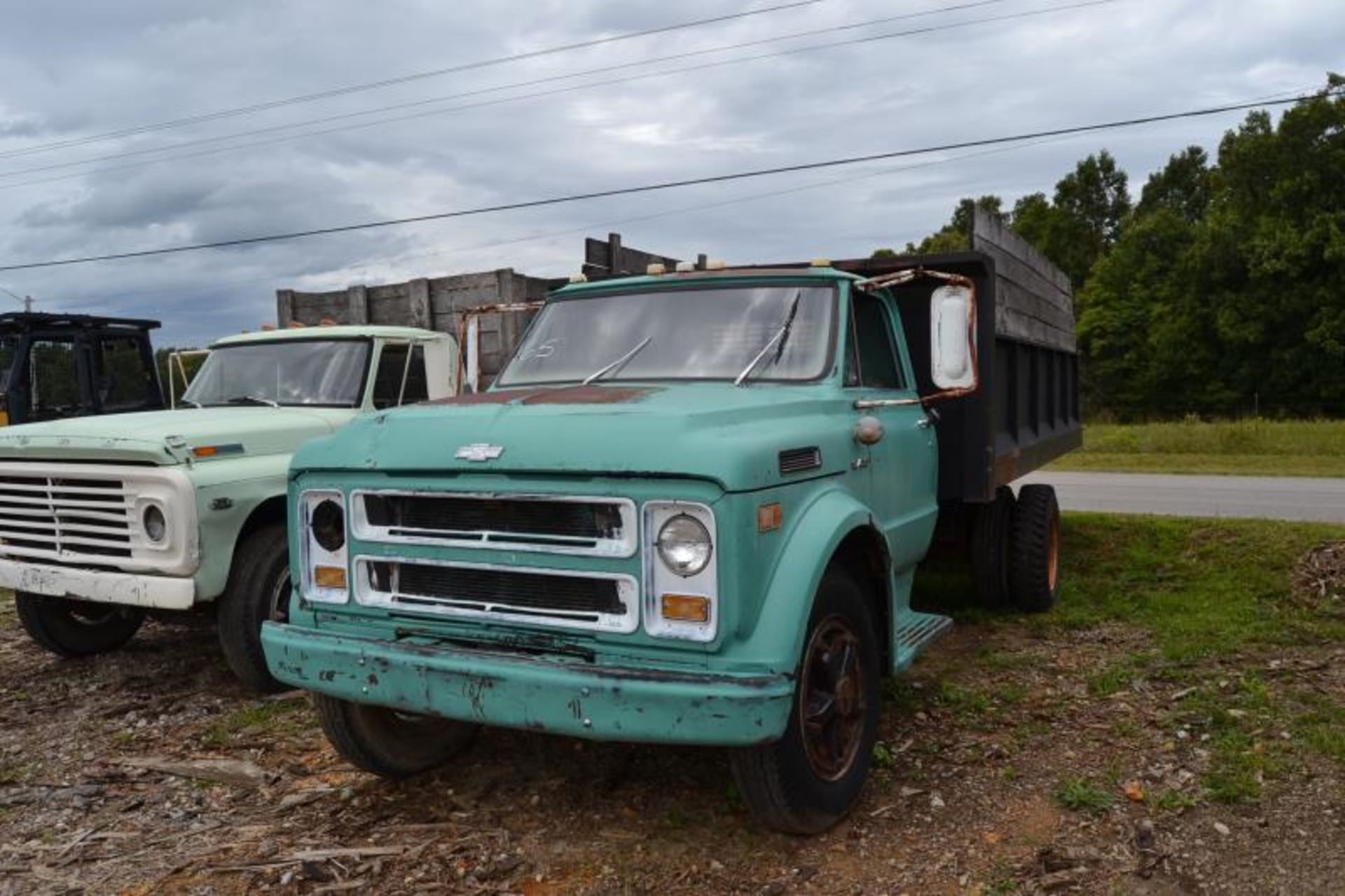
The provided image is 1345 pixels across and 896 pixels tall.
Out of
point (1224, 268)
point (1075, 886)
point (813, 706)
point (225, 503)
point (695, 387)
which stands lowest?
point (1075, 886)

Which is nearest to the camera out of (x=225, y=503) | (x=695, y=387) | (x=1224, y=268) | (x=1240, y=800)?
(x=1240, y=800)

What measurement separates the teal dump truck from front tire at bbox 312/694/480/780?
A: 0.01 meters

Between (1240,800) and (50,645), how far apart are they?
6430mm

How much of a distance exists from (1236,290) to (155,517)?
44.3 meters

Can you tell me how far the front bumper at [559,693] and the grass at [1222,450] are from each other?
15231mm

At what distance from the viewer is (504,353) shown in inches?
266

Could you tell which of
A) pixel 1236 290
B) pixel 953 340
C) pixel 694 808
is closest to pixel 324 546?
pixel 694 808

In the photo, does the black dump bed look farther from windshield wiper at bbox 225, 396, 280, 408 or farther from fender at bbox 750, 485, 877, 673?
windshield wiper at bbox 225, 396, 280, 408

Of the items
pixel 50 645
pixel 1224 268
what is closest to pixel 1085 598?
pixel 50 645

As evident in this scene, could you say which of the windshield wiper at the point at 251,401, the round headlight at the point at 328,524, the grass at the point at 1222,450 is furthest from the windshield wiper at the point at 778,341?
the grass at the point at 1222,450

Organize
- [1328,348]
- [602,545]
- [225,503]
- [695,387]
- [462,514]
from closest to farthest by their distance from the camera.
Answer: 1. [602,545]
2. [462,514]
3. [695,387]
4. [225,503]
5. [1328,348]

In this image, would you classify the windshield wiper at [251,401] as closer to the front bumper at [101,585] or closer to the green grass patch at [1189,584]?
the front bumper at [101,585]

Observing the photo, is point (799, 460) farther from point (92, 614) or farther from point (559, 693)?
point (92, 614)

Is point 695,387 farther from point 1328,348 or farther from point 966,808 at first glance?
point 1328,348
